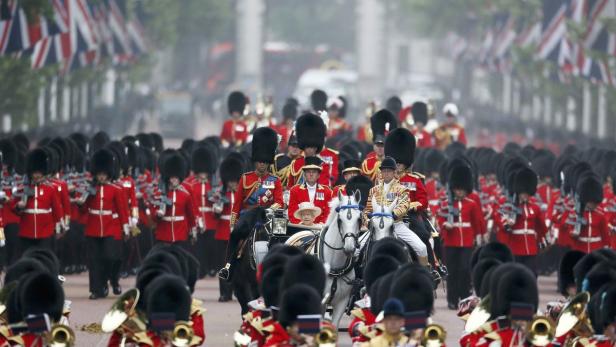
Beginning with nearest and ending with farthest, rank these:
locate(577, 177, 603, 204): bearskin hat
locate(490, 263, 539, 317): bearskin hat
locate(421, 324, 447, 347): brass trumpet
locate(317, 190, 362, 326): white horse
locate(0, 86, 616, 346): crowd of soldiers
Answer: locate(421, 324, 447, 347): brass trumpet, locate(0, 86, 616, 346): crowd of soldiers, locate(490, 263, 539, 317): bearskin hat, locate(317, 190, 362, 326): white horse, locate(577, 177, 603, 204): bearskin hat

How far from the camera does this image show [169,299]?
13078mm

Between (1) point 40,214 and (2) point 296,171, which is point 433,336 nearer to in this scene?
(2) point 296,171

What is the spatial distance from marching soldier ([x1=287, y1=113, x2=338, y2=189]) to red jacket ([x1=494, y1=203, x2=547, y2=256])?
113 inches

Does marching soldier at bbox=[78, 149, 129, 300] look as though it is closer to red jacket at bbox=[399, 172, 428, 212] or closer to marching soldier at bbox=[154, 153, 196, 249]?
marching soldier at bbox=[154, 153, 196, 249]

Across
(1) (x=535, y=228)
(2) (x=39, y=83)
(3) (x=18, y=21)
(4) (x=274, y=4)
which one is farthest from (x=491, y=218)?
(4) (x=274, y=4)

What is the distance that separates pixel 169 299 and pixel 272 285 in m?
1.18

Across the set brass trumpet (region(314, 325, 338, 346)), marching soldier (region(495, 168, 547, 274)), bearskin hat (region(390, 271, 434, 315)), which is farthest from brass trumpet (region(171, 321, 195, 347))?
marching soldier (region(495, 168, 547, 274))

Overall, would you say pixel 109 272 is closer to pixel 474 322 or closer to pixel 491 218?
pixel 491 218

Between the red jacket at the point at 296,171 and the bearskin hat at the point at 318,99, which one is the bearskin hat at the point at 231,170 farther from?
the bearskin hat at the point at 318,99

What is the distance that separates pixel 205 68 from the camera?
85.7 meters

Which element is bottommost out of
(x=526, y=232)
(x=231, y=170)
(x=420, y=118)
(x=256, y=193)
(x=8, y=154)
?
(x=526, y=232)

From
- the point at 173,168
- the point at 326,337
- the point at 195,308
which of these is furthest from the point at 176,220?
the point at 326,337

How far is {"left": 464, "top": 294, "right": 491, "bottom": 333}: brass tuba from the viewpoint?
13.4 meters

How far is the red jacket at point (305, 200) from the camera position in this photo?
17.2 metres
